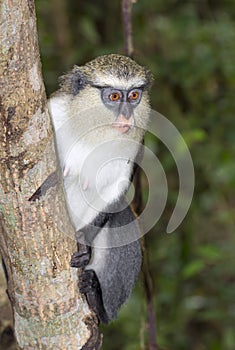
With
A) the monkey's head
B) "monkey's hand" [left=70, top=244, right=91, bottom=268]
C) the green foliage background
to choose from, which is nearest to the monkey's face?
the monkey's head

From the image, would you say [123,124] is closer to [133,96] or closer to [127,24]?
[133,96]

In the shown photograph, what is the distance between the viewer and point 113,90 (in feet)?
8.83

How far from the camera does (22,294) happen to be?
2.31m

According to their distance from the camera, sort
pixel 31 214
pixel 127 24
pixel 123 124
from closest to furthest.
→ pixel 31 214 < pixel 123 124 < pixel 127 24

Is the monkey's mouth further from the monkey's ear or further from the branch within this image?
the branch

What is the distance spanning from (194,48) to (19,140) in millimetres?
3272

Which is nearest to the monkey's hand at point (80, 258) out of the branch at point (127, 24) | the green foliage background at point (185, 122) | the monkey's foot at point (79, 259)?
the monkey's foot at point (79, 259)

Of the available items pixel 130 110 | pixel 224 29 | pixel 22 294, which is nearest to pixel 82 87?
pixel 130 110

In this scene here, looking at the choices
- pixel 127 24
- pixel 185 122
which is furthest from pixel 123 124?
pixel 185 122

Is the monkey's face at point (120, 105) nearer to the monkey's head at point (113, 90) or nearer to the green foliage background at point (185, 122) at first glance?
the monkey's head at point (113, 90)

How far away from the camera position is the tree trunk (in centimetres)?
190

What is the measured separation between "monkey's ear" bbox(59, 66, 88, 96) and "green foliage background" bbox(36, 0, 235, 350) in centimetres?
151

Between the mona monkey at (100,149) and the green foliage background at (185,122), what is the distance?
1247 millimetres

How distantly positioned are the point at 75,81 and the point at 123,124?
0.33m
